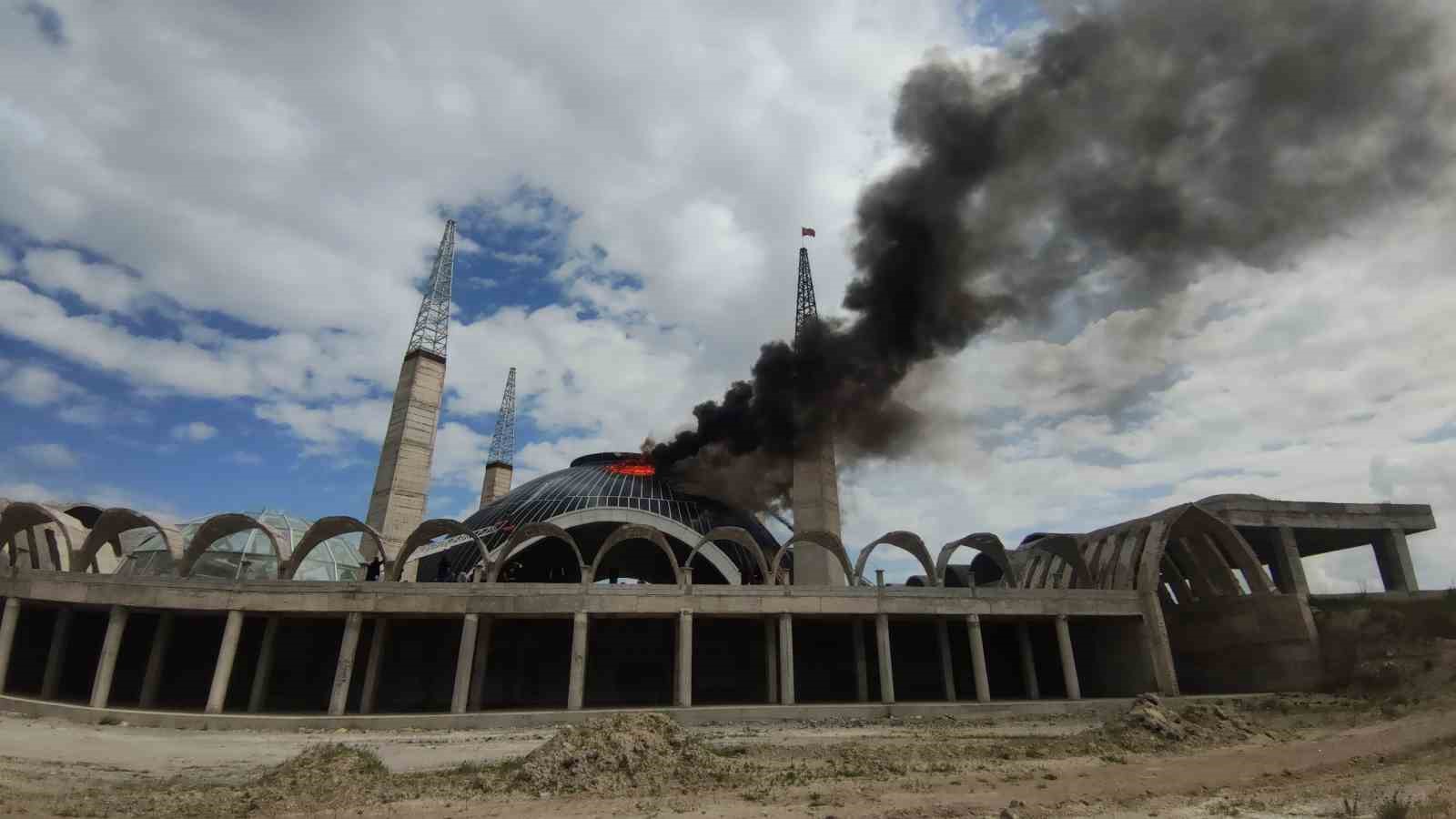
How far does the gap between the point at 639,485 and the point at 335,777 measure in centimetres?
3916

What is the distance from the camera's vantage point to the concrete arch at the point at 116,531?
2833 centimetres

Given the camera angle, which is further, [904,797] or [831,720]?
[831,720]

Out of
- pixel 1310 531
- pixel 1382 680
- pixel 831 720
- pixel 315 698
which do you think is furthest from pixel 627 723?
pixel 1310 531

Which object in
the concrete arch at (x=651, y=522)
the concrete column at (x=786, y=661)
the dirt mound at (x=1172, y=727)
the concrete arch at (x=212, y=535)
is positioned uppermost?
the concrete arch at (x=651, y=522)

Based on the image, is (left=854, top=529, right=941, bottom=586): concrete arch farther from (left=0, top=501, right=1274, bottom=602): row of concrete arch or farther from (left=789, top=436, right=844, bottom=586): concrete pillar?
(left=789, top=436, right=844, bottom=586): concrete pillar

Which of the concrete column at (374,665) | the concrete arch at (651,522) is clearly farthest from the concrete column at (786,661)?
the concrete arch at (651,522)

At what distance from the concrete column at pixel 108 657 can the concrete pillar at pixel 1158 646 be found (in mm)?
39703

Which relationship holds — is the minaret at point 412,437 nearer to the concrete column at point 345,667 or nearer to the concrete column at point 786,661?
the concrete column at point 345,667

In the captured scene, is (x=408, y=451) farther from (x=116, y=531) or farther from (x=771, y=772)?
(x=771, y=772)

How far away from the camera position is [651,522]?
1854 inches

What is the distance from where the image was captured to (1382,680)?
26.5m

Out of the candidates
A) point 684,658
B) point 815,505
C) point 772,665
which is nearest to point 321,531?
point 684,658

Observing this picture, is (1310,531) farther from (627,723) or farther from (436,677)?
(436,677)

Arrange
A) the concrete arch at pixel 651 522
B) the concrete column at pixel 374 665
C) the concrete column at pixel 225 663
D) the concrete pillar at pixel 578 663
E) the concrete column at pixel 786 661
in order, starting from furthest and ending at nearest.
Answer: the concrete arch at pixel 651 522 < the concrete column at pixel 374 665 < the concrete column at pixel 786 661 < the concrete pillar at pixel 578 663 < the concrete column at pixel 225 663
